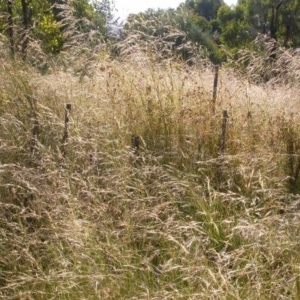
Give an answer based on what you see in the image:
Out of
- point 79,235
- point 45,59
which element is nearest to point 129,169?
point 79,235

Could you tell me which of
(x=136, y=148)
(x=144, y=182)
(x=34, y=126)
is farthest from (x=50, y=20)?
(x=144, y=182)

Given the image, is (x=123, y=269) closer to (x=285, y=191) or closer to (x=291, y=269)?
(x=291, y=269)

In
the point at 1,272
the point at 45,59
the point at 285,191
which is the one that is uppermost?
the point at 45,59

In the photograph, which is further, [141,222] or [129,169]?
[129,169]

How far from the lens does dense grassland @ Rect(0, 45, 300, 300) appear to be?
6.21 ft

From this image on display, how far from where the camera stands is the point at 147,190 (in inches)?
95.1

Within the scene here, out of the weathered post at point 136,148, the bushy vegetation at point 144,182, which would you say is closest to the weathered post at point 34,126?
the bushy vegetation at point 144,182

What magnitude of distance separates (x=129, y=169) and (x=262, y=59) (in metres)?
1.67

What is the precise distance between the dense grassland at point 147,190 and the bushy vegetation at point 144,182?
1cm

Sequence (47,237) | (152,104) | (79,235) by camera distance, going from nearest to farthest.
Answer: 1. (79,235)
2. (47,237)
3. (152,104)

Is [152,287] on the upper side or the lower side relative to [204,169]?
lower

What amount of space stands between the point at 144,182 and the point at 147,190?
48 mm

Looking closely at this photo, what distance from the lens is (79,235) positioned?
2008 mm

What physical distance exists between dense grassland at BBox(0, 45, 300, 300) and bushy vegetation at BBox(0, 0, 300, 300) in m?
0.01
